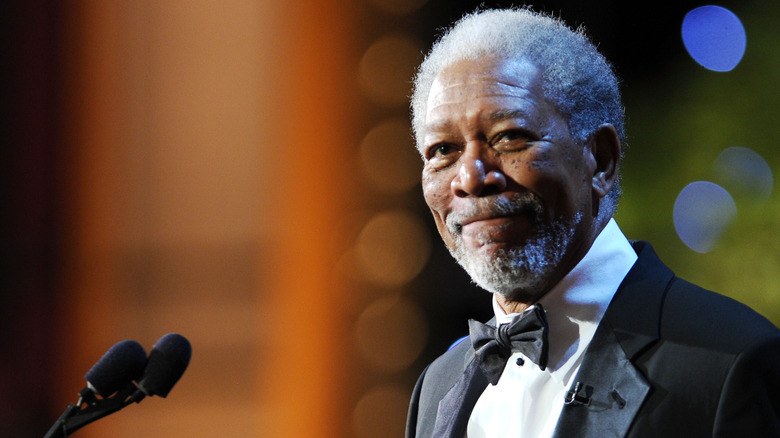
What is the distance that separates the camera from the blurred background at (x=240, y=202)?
343 cm

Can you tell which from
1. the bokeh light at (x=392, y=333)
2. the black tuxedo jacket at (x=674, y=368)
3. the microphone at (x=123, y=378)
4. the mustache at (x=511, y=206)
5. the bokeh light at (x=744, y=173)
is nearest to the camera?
the black tuxedo jacket at (x=674, y=368)

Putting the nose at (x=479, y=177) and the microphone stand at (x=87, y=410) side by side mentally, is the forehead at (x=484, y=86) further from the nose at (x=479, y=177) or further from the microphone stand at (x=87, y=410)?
the microphone stand at (x=87, y=410)

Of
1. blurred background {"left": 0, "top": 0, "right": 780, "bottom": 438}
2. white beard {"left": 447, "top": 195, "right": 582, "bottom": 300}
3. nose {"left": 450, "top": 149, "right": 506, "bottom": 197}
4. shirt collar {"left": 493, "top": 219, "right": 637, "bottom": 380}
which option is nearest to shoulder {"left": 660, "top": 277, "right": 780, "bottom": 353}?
shirt collar {"left": 493, "top": 219, "right": 637, "bottom": 380}

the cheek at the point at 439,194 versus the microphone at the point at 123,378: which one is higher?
the cheek at the point at 439,194

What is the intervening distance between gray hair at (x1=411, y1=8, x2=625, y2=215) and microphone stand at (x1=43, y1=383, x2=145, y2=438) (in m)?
0.88

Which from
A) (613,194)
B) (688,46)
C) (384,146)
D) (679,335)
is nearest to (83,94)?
(384,146)

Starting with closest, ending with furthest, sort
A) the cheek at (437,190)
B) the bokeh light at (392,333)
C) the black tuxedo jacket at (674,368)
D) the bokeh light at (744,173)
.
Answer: the black tuxedo jacket at (674,368) → the cheek at (437,190) → the bokeh light at (744,173) → the bokeh light at (392,333)

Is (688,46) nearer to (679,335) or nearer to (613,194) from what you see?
(613,194)

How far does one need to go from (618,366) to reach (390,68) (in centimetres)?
237

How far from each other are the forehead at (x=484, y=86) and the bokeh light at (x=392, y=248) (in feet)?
6.07

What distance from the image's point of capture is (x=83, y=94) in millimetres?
4031

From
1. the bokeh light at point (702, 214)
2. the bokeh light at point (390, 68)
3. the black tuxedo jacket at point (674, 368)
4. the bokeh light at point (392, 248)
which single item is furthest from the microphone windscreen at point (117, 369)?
the bokeh light at point (390, 68)

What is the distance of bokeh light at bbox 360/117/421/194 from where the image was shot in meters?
3.47

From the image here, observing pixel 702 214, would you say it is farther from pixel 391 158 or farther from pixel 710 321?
pixel 710 321
